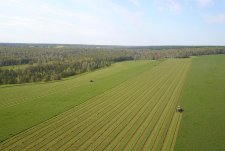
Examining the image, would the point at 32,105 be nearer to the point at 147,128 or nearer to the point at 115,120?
the point at 115,120

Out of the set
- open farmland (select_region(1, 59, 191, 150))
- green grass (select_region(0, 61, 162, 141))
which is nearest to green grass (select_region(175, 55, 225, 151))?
open farmland (select_region(1, 59, 191, 150))

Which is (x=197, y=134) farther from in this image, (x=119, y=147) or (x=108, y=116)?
(x=108, y=116)

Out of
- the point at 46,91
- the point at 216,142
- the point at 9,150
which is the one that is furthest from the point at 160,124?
the point at 46,91

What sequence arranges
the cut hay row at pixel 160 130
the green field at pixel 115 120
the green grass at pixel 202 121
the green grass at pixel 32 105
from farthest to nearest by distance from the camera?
the green grass at pixel 32 105 → the green field at pixel 115 120 → the green grass at pixel 202 121 → the cut hay row at pixel 160 130

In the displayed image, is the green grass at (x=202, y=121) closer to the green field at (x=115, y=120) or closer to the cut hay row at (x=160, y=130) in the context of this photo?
the green field at (x=115, y=120)

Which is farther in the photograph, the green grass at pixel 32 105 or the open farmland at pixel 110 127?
the green grass at pixel 32 105

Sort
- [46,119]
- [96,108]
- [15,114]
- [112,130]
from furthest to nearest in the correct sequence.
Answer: [96,108], [15,114], [46,119], [112,130]

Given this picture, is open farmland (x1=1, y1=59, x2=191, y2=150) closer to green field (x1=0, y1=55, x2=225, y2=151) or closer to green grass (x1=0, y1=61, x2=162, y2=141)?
green field (x1=0, y1=55, x2=225, y2=151)

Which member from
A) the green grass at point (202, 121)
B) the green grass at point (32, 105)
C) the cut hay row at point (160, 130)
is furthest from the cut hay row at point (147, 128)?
the green grass at point (32, 105)

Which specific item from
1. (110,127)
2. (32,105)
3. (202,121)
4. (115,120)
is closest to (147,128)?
(110,127)
